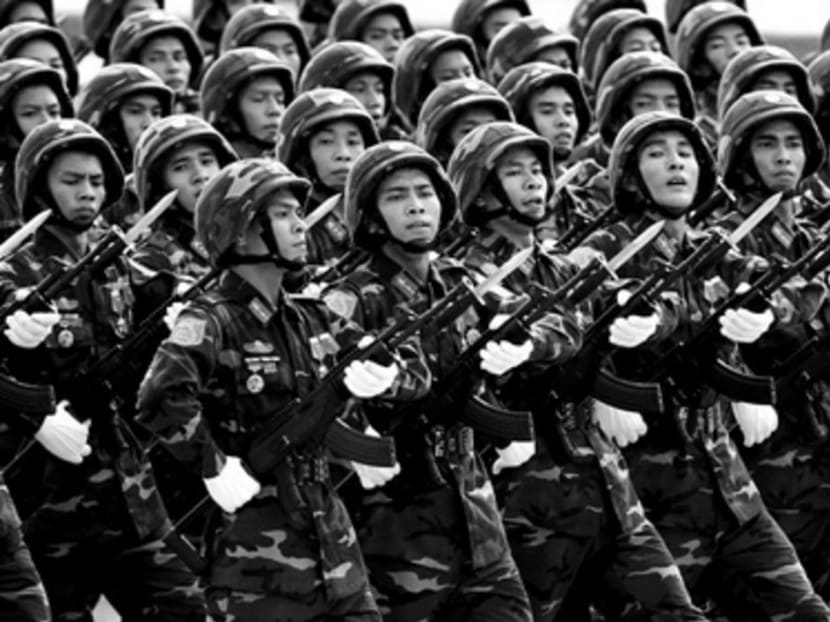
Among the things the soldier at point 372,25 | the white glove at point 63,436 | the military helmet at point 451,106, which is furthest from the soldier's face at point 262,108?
the white glove at point 63,436

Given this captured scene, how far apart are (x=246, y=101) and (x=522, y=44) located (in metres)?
2.06

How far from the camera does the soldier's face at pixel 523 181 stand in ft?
46.6

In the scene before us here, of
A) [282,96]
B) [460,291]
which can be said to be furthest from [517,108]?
[460,291]

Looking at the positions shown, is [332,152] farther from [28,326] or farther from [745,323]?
[28,326]

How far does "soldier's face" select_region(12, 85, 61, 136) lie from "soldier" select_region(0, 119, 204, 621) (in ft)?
5.71

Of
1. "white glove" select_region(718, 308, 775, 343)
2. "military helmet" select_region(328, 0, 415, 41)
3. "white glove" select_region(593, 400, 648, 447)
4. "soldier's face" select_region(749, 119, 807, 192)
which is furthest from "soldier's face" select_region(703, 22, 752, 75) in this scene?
"white glove" select_region(593, 400, 648, 447)

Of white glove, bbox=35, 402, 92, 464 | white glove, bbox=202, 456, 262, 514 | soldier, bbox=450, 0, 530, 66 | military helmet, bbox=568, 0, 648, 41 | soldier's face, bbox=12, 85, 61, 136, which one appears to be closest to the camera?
white glove, bbox=202, 456, 262, 514

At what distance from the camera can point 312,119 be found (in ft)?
50.7

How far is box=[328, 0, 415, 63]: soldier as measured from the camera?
18.9 meters

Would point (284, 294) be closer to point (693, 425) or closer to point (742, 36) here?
point (693, 425)

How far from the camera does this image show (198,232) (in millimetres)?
13203

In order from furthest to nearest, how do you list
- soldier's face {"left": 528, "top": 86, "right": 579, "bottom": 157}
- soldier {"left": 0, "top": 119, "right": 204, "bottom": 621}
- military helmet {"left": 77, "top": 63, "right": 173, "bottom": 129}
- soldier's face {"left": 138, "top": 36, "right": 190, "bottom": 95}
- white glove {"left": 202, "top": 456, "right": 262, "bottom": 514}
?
1. soldier's face {"left": 138, "top": 36, "right": 190, "bottom": 95}
2. soldier's face {"left": 528, "top": 86, "right": 579, "bottom": 157}
3. military helmet {"left": 77, "top": 63, "right": 173, "bottom": 129}
4. soldier {"left": 0, "top": 119, "right": 204, "bottom": 621}
5. white glove {"left": 202, "top": 456, "right": 262, "bottom": 514}

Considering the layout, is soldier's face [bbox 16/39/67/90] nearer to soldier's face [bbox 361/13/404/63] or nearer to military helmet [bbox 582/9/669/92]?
soldier's face [bbox 361/13/404/63]

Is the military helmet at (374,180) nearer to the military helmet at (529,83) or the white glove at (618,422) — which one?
the white glove at (618,422)
